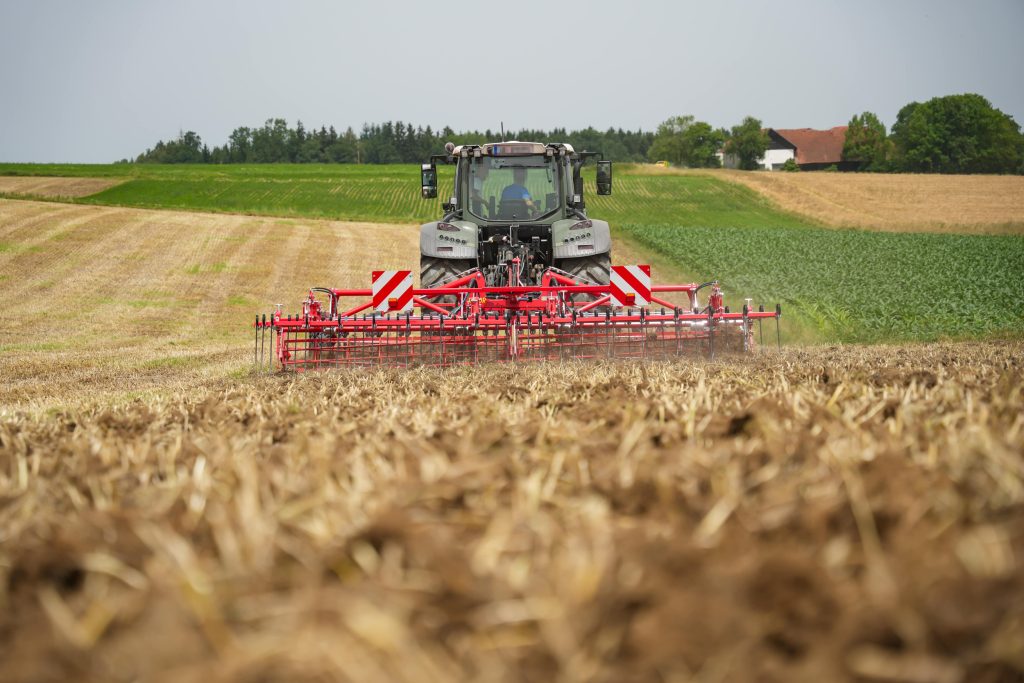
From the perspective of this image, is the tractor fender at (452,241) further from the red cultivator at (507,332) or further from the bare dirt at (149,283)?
the bare dirt at (149,283)

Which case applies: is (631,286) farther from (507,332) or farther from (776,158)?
(776,158)

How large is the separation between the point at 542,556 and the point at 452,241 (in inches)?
354

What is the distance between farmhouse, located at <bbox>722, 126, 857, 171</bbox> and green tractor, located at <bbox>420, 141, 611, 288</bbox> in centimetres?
9452

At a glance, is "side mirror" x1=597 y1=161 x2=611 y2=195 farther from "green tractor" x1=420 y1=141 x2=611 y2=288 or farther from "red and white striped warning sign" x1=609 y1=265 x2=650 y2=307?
"red and white striped warning sign" x1=609 y1=265 x2=650 y2=307

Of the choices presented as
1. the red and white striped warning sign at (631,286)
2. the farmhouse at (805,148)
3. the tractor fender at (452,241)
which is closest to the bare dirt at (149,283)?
the tractor fender at (452,241)

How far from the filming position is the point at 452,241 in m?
10.2

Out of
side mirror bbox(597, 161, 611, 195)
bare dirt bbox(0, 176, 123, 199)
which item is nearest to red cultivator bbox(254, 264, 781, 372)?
side mirror bbox(597, 161, 611, 195)

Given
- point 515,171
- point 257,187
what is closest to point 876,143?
point 257,187

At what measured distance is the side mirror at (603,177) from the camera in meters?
9.74

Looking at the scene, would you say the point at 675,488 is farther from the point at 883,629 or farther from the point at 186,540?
the point at 186,540

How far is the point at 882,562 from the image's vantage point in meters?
1.25

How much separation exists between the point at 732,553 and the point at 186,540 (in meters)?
0.89

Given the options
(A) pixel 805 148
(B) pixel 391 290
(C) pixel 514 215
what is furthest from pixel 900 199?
(A) pixel 805 148

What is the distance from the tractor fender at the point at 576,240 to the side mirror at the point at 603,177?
1.44ft
